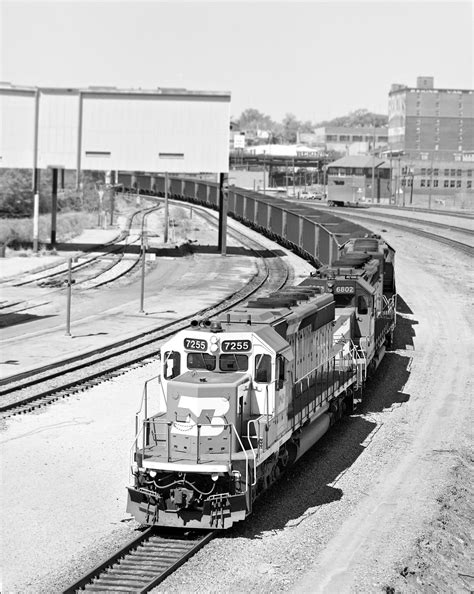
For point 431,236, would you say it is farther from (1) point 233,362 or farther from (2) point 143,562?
(2) point 143,562

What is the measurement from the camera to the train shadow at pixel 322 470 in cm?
1617

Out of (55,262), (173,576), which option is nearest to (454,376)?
(173,576)

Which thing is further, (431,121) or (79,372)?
(431,121)

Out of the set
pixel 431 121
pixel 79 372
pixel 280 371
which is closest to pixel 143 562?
pixel 280 371

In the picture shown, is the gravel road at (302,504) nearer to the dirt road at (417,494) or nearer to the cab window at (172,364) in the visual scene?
the dirt road at (417,494)

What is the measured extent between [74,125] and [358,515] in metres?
41.6

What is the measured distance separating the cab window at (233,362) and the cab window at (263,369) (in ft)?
0.65

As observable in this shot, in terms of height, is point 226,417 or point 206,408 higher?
point 206,408

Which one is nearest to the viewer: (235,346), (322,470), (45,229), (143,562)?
(143,562)

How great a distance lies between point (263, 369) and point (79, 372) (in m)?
13.1

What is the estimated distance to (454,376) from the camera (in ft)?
95.3

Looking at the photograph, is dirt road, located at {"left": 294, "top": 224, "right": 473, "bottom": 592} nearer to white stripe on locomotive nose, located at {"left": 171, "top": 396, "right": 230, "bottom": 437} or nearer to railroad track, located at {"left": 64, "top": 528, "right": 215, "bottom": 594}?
railroad track, located at {"left": 64, "top": 528, "right": 215, "bottom": 594}

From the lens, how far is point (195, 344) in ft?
53.0

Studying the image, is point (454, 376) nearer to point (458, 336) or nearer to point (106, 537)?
point (458, 336)
